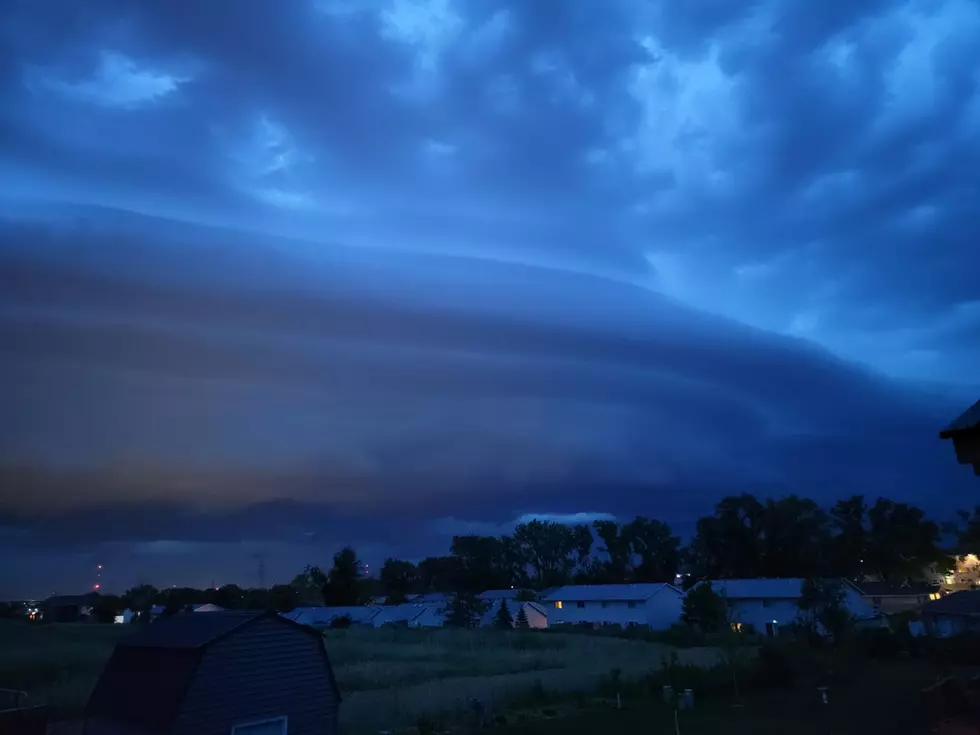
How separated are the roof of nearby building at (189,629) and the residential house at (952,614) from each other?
5003cm

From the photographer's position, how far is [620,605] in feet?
258

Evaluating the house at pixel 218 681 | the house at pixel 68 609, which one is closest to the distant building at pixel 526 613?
the house at pixel 218 681

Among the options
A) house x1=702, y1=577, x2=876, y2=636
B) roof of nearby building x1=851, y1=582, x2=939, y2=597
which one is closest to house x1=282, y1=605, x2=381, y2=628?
house x1=702, y1=577, x2=876, y2=636

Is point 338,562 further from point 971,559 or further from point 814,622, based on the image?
point 971,559

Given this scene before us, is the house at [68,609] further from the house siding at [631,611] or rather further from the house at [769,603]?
the house at [769,603]

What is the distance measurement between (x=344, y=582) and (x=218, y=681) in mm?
97201

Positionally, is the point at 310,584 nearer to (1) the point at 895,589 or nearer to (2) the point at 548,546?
(2) the point at 548,546

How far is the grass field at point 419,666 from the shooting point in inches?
1126

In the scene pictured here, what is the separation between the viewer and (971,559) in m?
106

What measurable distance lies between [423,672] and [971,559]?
9880 centimetres

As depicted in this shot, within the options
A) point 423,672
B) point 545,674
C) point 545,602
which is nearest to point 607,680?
point 545,674

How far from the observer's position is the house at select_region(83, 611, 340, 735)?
17.3 m

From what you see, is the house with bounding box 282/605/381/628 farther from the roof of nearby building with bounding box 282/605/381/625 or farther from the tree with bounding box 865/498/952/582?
the tree with bounding box 865/498/952/582

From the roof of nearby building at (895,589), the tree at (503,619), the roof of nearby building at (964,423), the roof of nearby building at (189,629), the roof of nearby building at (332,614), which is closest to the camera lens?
the roof of nearby building at (964,423)
